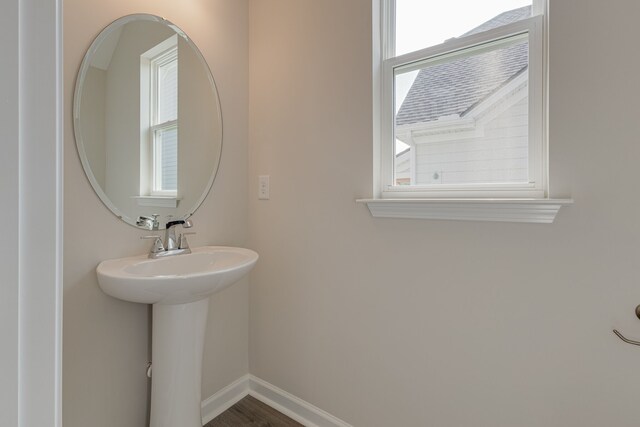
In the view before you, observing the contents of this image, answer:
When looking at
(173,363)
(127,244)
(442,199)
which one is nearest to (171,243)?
(127,244)

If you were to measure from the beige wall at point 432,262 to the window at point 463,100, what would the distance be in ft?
0.30

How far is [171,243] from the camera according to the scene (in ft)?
4.32

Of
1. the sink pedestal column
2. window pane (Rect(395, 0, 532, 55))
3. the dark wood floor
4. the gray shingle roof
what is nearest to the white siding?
the gray shingle roof

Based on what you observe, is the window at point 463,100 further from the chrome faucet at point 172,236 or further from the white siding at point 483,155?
the chrome faucet at point 172,236

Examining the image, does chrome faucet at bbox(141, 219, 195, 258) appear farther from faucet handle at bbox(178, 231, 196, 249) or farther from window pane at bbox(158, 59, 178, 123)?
window pane at bbox(158, 59, 178, 123)

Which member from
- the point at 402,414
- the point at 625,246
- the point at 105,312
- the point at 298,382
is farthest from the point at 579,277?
the point at 105,312

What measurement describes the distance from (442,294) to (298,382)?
0.88m

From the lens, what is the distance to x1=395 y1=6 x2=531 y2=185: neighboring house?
1.06m

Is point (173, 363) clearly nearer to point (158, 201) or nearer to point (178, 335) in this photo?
point (178, 335)

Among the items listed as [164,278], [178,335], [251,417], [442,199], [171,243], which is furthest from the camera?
[251,417]

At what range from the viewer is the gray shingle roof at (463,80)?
107 cm

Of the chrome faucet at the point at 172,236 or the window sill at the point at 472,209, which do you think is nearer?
the window sill at the point at 472,209

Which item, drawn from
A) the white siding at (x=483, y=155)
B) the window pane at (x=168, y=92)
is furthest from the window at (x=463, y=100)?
the window pane at (x=168, y=92)

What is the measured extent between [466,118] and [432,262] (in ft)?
1.82
